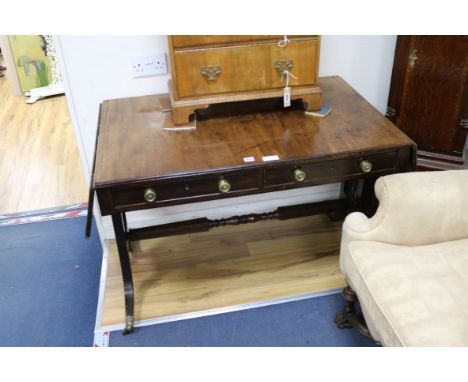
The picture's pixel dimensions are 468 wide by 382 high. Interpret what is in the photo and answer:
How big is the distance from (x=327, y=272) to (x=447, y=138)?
0.79m

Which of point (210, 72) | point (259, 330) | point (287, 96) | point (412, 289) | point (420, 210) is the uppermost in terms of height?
point (210, 72)

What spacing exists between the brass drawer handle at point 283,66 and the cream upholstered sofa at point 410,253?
21.8 inches

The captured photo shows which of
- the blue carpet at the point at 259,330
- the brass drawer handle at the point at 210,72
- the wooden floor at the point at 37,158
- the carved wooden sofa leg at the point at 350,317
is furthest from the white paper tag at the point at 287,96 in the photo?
the wooden floor at the point at 37,158

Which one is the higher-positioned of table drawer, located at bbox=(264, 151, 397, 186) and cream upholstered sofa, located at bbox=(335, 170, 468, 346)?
table drawer, located at bbox=(264, 151, 397, 186)

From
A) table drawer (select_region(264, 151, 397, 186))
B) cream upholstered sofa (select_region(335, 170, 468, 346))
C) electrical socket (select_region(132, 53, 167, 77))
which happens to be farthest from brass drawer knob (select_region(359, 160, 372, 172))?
electrical socket (select_region(132, 53, 167, 77))

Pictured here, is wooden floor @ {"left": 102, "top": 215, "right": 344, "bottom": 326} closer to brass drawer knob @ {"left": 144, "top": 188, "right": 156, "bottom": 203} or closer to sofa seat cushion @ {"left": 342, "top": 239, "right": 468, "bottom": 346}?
sofa seat cushion @ {"left": 342, "top": 239, "right": 468, "bottom": 346}

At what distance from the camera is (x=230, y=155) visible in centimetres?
152

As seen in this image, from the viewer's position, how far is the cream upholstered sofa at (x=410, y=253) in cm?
127

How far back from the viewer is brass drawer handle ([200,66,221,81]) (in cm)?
162

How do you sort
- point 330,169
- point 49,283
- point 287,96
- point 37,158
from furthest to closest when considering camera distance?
point 37,158 → point 49,283 → point 287,96 → point 330,169

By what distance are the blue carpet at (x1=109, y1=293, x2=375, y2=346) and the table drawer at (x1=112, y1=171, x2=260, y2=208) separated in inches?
22.5

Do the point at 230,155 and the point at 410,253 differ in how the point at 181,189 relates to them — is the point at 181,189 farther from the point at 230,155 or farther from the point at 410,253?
the point at 410,253

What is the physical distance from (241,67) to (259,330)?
39.5 inches

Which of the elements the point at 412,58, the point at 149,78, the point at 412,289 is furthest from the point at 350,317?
the point at 149,78
